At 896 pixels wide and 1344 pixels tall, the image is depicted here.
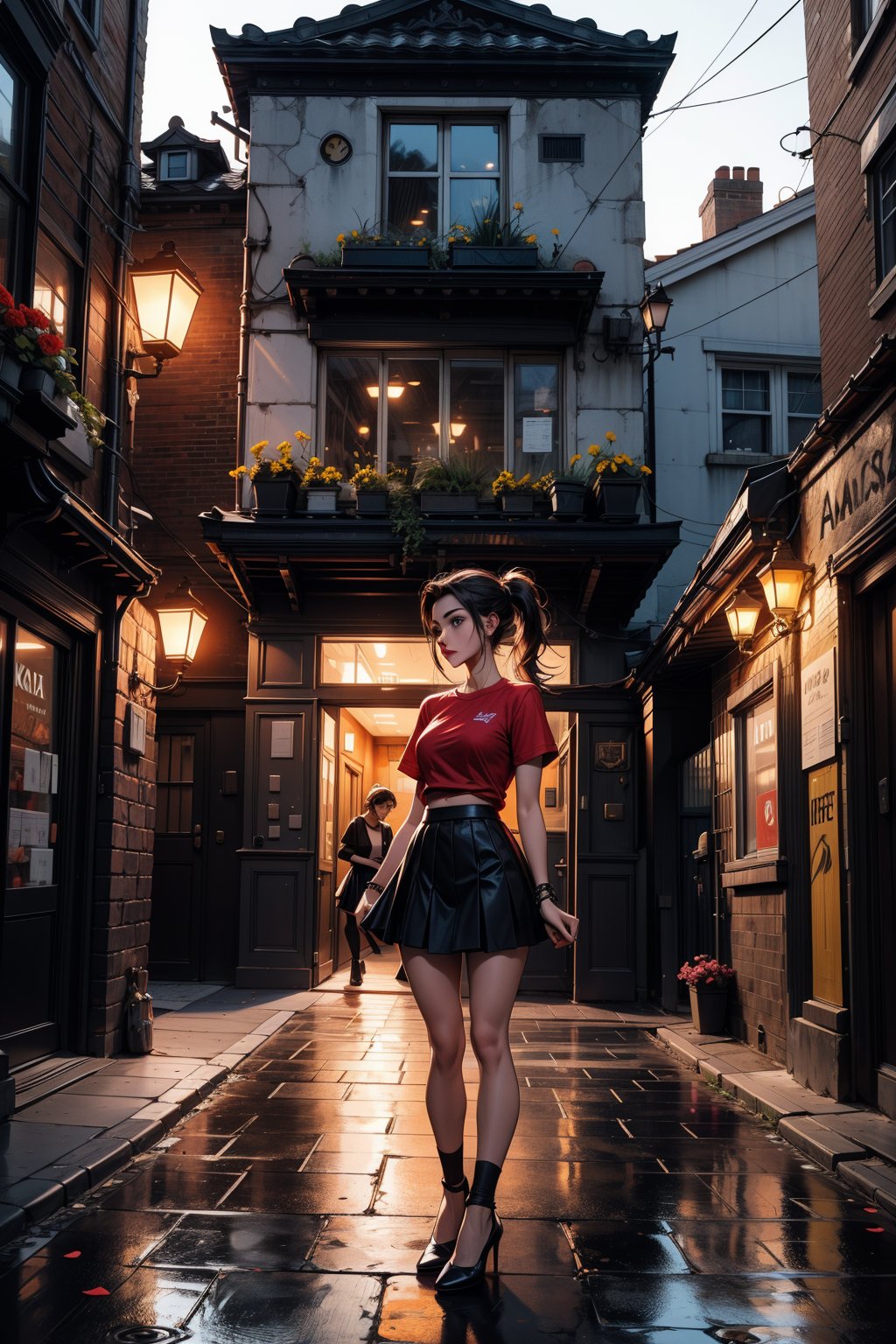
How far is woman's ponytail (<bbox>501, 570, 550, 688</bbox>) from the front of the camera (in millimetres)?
4473

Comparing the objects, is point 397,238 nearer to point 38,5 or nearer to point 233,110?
point 233,110

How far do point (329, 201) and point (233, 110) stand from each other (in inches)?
79.8

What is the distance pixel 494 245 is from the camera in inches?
571

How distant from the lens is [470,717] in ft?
14.1

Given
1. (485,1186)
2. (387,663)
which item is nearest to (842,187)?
(387,663)

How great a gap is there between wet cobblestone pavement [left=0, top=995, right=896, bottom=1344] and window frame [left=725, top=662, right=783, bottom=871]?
230cm

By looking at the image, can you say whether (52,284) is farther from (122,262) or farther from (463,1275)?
(463,1275)

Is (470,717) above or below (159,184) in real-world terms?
below

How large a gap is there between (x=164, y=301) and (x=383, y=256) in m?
5.34

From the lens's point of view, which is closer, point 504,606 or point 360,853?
point 504,606

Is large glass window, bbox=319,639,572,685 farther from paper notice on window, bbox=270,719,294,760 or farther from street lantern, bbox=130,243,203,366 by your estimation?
street lantern, bbox=130,243,203,366

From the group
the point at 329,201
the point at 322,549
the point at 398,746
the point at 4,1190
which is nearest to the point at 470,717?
the point at 4,1190

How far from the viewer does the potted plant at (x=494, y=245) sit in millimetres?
14320

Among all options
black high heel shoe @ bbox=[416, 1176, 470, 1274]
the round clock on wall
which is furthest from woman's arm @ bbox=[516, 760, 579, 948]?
the round clock on wall
